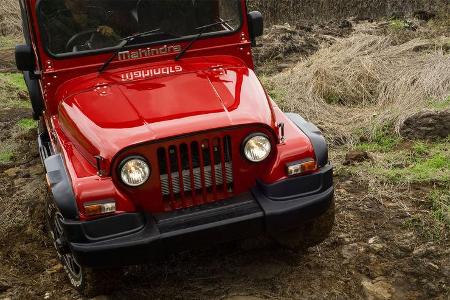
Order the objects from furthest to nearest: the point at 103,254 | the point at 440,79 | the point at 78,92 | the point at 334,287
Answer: the point at 440,79 → the point at 78,92 → the point at 334,287 → the point at 103,254

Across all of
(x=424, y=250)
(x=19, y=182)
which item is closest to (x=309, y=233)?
(x=424, y=250)

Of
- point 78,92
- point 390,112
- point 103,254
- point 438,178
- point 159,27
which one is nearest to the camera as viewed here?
point 103,254

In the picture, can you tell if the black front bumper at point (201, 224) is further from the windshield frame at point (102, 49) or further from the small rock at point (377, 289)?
the windshield frame at point (102, 49)

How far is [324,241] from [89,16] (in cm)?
239

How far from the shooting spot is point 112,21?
4473 millimetres

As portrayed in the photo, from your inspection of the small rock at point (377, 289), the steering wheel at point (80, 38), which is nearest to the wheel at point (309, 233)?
the small rock at point (377, 289)

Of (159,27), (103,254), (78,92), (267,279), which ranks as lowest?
(267,279)

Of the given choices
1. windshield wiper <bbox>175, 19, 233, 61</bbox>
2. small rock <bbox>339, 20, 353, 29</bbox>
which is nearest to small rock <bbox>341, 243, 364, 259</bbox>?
windshield wiper <bbox>175, 19, 233, 61</bbox>

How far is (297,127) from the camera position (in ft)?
13.2

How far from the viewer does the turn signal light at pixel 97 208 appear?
342 centimetres

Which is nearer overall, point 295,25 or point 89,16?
point 89,16

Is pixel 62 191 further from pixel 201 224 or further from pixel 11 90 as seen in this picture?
pixel 11 90

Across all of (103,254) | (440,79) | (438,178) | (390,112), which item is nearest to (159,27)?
(103,254)

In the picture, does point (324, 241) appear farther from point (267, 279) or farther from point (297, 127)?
point (297, 127)
